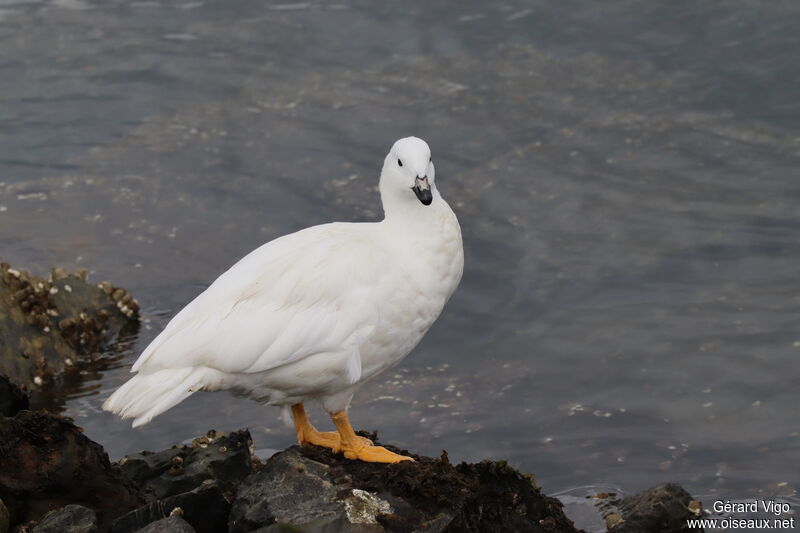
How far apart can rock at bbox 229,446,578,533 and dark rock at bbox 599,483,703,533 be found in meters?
1.05

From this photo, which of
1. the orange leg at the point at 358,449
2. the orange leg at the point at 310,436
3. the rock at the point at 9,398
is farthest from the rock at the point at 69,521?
the orange leg at the point at 358,449

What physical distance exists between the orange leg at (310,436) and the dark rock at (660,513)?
2.01 meters

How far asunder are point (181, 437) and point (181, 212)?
5446 mm

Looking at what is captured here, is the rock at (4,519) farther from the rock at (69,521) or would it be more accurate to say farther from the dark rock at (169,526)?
the dark rock at (169,526)

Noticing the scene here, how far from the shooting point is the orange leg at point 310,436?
292 inches

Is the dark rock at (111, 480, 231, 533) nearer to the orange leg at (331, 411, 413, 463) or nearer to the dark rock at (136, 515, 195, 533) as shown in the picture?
the dark rock at (136, 515, 195, 533)

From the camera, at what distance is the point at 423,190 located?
→ 749cm

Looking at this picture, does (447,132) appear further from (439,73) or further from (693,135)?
(693,135)

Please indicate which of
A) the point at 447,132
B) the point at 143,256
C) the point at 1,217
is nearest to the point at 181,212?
the point at 143,256

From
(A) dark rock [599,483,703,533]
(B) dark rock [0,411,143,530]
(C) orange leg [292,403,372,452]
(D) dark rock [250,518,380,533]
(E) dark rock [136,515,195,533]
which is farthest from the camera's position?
(A) dark rock [599,483,703,533]

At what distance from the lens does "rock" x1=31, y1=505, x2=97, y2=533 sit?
6.22 m

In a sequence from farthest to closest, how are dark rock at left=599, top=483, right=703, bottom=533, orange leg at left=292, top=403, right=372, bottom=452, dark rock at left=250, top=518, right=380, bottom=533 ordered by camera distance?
dark rock at left=599, top=483, right=703, bottom=533
orange leg at left=292, top=403, right=372, bottom=452
dark rock at left=250, top=518, right=380, bottom=533

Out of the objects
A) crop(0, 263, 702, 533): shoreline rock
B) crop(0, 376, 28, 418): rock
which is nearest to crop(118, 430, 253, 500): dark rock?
crop(0, 263, 702, 533): shoreline rock

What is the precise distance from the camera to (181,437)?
32.9ft
